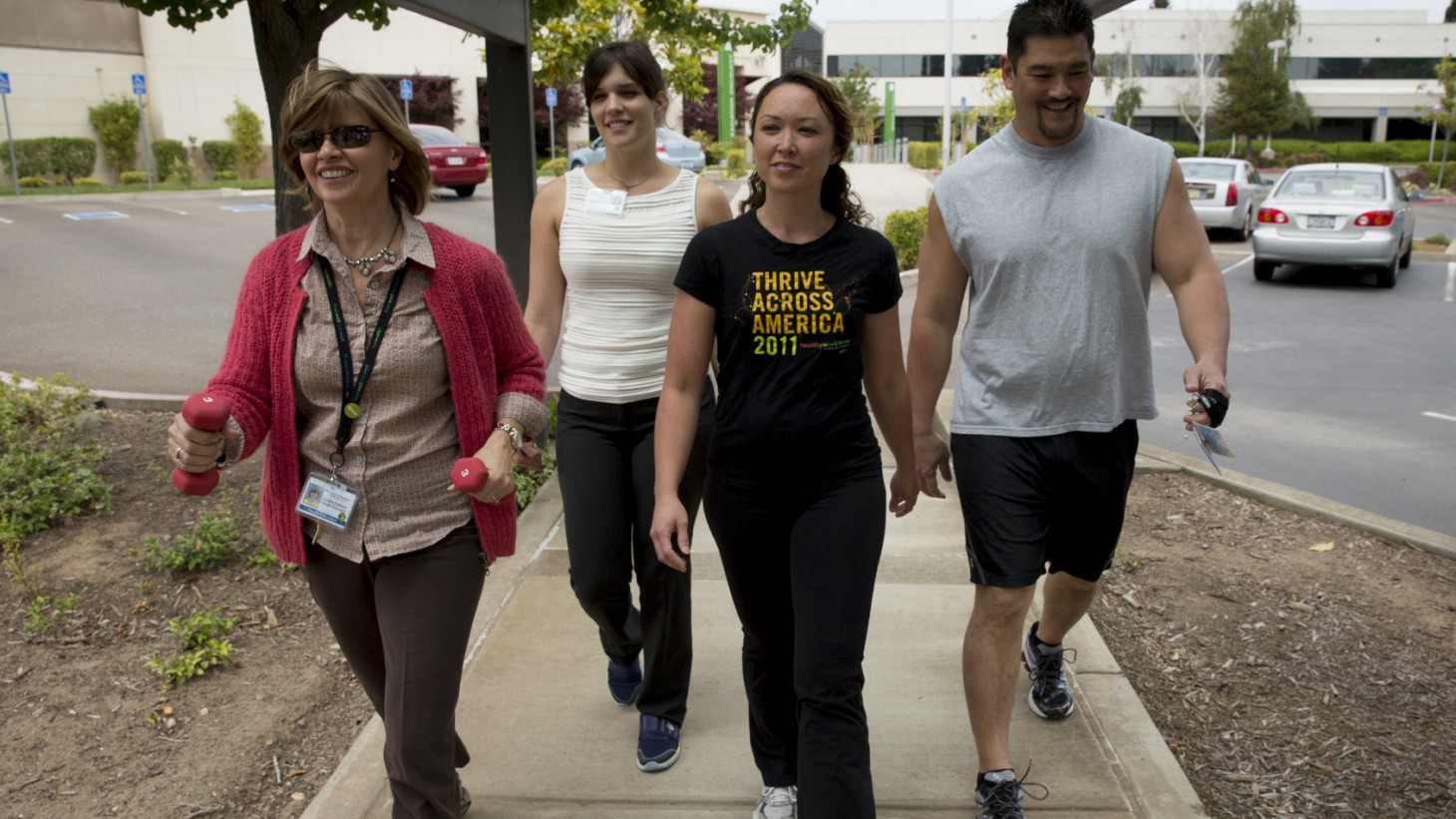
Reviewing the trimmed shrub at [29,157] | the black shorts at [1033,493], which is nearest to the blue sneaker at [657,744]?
the black shorts at [1033,493]

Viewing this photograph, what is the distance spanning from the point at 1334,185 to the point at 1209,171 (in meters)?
5.19

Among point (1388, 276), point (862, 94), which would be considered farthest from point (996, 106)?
point (862, 94)

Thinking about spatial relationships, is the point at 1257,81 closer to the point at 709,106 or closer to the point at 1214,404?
the point at 709,106

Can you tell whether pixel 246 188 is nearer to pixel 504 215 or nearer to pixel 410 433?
pixel 504 215

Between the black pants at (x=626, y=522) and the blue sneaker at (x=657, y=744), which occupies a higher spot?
the black pants at (x=626, y=522)

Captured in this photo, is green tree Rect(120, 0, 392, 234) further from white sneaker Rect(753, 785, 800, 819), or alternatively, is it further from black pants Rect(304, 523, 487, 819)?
white sneaker Rect(753, 785, 800, 819)

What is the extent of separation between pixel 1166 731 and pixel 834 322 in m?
2.03

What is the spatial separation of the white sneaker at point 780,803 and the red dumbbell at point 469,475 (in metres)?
1.19

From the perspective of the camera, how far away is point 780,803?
3051 mm

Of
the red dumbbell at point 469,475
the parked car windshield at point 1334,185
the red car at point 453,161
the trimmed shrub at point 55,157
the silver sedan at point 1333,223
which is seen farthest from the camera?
the trimmed shrub at point 55,157

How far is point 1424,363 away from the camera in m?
10.5

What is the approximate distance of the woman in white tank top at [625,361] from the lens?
3391 mm

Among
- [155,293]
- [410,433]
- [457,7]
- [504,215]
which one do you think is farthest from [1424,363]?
[155,293]

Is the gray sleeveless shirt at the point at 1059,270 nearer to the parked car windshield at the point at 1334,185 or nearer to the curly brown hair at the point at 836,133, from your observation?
the curly brown hair at the point at 836,133
